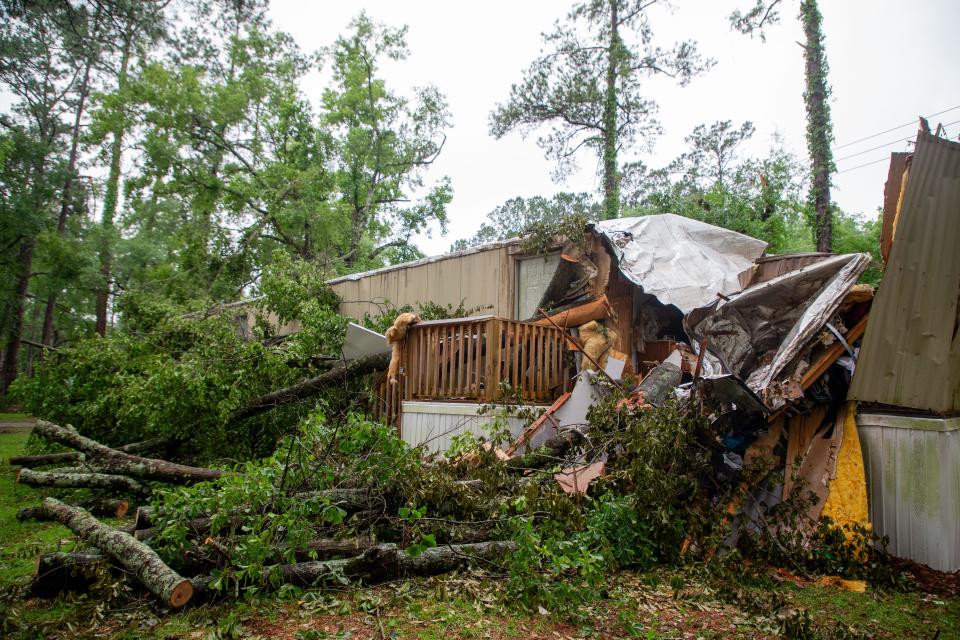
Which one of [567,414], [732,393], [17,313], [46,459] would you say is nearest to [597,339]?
[567,414]

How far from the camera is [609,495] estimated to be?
14.7 feet

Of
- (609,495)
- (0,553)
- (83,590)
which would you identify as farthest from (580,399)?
(0,553)

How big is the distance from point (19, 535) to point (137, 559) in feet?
8.39

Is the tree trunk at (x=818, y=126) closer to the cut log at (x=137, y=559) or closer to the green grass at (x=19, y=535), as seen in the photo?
the cut log at (x=137, y=559)

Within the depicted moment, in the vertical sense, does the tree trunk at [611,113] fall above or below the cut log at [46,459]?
above

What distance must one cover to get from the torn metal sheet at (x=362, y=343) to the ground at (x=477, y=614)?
176 inches

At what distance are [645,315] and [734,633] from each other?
206 inches

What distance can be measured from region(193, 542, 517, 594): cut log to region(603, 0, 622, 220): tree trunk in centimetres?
1508

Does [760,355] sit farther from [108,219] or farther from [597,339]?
[108,219]

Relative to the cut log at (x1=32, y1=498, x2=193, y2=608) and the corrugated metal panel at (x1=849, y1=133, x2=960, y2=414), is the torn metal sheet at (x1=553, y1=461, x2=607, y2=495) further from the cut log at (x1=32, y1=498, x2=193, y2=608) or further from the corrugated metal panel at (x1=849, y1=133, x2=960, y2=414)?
the cut log at (x1=32, y1=498, x2=193, y2=608)

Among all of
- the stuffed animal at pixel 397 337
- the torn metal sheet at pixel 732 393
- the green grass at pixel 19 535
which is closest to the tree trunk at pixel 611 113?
the stuffed animal at pixel 397 337

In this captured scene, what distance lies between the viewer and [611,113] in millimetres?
18266

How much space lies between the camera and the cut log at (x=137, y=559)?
10.1 feet

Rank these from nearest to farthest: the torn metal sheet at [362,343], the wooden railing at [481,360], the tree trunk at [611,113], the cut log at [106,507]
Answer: the cut log at [106,507], the wooden railing at [481,360], the torn metal sheet at [362,343], the tree trunk at [611,113]
